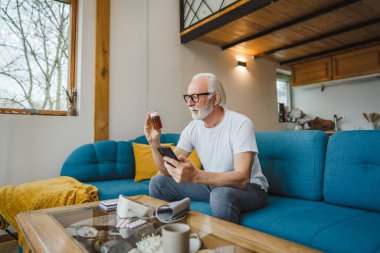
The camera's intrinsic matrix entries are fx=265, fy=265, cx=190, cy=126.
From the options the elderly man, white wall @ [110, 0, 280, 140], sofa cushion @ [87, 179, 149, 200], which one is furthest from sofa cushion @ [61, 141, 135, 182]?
the elderly man

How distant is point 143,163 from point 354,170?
1.75m

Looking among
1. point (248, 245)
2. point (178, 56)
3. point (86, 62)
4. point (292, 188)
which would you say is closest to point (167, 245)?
point (248, 245)

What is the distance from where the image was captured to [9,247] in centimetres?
217

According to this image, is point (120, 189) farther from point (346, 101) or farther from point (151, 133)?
point (346, 101)

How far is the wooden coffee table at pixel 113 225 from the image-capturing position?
768 mm

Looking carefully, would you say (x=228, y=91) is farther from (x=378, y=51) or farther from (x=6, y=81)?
(x=6, y=81)

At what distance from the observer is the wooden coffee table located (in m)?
0.77

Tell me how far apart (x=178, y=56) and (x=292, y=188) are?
2472 mm

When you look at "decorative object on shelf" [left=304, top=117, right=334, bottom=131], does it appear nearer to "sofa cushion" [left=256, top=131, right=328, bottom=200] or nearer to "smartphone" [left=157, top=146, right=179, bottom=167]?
"sofa cushion" [left=256, top=131, right=328, bottom=200]

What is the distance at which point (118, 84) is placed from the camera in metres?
3.02

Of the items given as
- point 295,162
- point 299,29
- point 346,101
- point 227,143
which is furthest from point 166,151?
point 346,101

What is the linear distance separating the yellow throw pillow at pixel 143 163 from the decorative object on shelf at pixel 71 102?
71 cm

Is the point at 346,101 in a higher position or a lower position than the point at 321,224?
higher

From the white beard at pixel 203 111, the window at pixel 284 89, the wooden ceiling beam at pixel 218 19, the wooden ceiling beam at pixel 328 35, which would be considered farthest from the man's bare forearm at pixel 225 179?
the window at pixel 284 89
